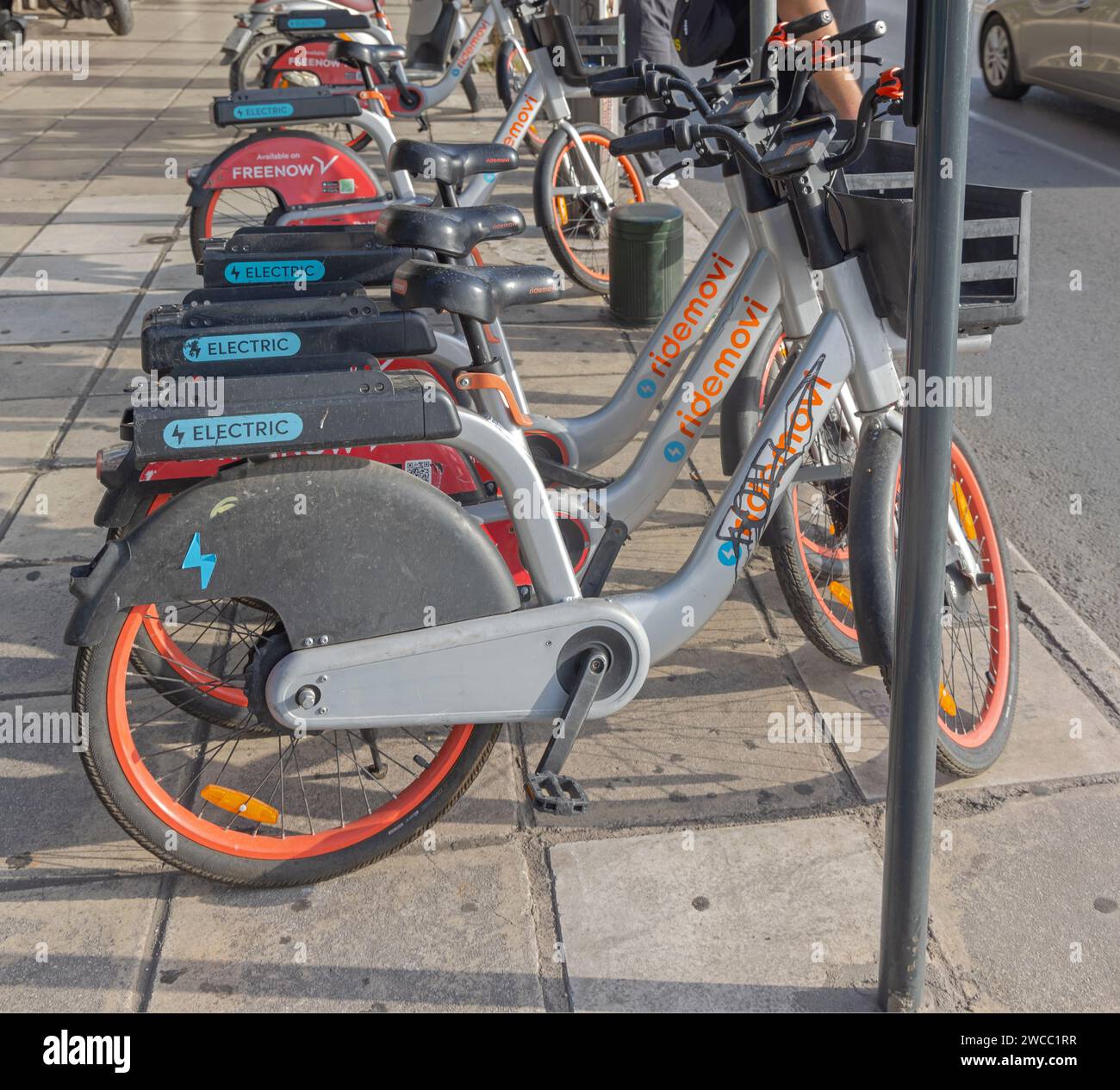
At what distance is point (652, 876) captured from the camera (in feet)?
9.41

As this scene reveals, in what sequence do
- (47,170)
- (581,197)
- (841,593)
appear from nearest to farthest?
1. (841,593)
2. (581,197)
3. (47,170)

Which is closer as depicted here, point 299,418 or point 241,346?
point 299,418

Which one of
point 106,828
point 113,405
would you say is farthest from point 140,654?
point 113,405

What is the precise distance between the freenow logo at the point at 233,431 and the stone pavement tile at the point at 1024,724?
5.32 ft

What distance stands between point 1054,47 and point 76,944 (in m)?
10.1

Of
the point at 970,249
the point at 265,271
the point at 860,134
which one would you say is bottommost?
the point at 265,271

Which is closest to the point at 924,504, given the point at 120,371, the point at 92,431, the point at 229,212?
the point at 92,431

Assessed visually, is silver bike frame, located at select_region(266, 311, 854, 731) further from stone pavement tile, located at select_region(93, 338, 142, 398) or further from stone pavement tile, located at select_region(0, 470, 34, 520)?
stone pavement tile, located at select_region(93, 338, 142, 398)

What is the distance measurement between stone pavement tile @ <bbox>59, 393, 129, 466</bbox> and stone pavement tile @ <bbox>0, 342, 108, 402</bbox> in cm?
22

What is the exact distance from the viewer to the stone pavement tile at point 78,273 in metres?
6.73

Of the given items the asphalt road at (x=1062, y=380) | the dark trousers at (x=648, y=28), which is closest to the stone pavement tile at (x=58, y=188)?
the dark trousers at (x=648, y=28)

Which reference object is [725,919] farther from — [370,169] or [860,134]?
[370,169]
